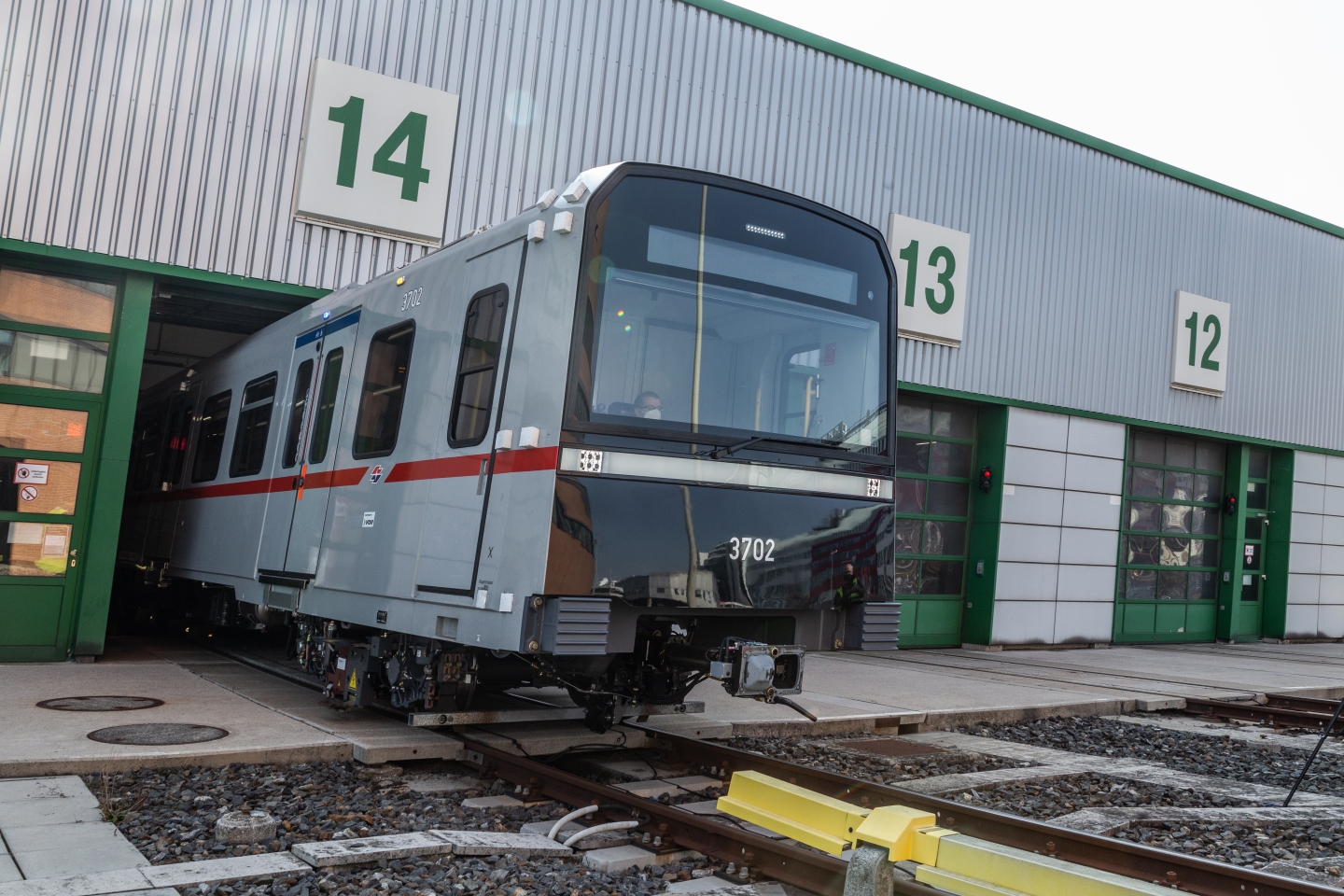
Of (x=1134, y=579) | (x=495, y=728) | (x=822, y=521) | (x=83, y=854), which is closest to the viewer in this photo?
(x=83, y=854)

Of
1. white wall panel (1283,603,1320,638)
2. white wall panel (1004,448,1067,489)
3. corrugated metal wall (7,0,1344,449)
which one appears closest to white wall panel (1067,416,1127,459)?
corrugated metal wall (7,0,1344,449)

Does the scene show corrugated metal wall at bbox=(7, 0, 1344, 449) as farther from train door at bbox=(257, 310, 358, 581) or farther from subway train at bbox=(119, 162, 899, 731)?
subway train at bbox=(119, 162, 899, 731)

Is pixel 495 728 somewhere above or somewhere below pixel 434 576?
below

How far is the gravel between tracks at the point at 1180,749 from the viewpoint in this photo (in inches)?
323

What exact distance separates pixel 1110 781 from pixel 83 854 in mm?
6237

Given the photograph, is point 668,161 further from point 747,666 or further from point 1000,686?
point 747,666

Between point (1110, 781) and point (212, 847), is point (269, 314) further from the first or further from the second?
point (1110, 781)

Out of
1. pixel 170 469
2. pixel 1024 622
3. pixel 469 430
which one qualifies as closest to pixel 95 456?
pixel 170 469

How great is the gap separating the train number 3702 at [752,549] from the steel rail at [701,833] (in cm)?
136

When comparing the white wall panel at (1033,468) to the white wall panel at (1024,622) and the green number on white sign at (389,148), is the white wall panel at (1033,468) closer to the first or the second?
the white wall panel at (1024,622)

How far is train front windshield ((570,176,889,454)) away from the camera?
231 inches

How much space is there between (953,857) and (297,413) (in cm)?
689

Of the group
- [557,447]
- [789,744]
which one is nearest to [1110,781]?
[789,744]

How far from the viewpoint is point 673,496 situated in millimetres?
5875
